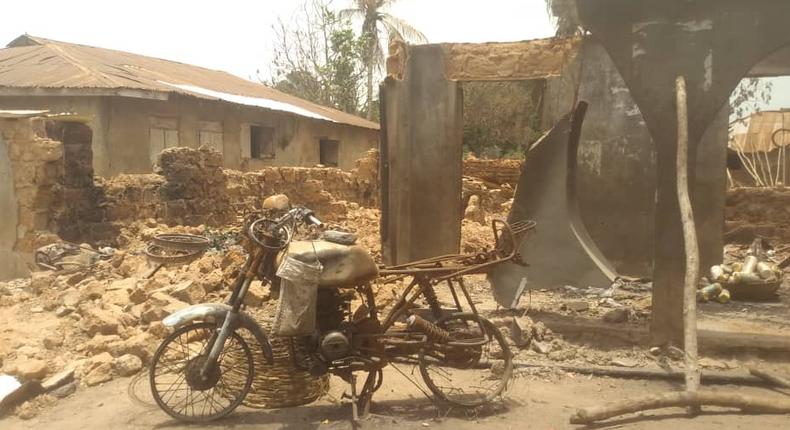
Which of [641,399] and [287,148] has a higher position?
[287,148]

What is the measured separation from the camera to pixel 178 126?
16.3 meters

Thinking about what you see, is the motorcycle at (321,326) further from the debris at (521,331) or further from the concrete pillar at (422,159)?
the concrete pillar at (422,159)

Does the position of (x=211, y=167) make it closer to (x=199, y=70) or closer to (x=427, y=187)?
(x=427, y=187)

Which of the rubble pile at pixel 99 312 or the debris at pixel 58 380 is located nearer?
the debris at pixel 58 380

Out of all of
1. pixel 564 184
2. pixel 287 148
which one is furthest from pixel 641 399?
pixel 287 148

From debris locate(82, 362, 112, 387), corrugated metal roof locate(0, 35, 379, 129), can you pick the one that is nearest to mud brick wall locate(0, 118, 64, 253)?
debris locate(82, 362, 112, 387)

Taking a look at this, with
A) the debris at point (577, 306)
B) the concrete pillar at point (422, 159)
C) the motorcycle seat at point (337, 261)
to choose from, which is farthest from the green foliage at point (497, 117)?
the motorcycle seat at point (337, 261)

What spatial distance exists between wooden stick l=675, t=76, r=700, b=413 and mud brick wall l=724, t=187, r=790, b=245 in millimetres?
7678

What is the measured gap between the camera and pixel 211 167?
11938 millimetres

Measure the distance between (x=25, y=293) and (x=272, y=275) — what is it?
15.0 feet

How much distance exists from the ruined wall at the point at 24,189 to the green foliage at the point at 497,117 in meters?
17.8

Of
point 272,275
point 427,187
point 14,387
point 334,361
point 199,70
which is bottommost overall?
point 14,387

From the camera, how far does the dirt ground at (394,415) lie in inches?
162

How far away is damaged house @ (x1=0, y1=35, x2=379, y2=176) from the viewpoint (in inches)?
556
